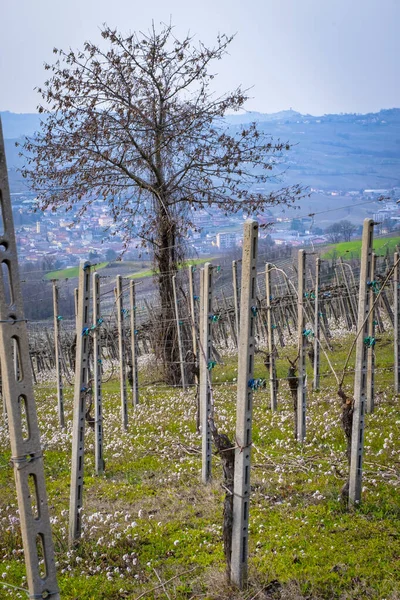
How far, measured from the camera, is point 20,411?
5238 mm

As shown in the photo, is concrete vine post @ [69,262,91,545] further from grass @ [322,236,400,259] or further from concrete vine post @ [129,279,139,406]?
grass @ [322,236,400,259]

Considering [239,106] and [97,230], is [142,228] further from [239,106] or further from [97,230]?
[97,230]

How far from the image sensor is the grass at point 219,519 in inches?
288

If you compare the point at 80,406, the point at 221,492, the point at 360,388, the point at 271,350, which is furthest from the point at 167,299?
the point at 360,388

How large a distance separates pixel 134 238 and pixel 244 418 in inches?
663

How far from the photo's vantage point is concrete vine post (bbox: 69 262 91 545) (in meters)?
9.23

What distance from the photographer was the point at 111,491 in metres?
11.4

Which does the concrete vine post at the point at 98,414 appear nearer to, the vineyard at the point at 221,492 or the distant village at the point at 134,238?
the vineyard at the point at 221,492

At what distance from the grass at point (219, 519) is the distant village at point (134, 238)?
419 centimetres

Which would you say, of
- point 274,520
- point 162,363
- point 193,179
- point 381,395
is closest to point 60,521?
point 274,520

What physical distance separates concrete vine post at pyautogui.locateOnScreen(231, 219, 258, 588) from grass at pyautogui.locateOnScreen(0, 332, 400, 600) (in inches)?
16.6

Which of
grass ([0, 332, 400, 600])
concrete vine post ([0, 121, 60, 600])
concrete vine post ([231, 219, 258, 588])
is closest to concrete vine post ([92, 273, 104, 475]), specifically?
grass ([0, 332, 400, 600])

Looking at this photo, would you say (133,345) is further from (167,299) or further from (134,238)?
(134,238)

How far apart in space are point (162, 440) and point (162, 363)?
9.45 m
